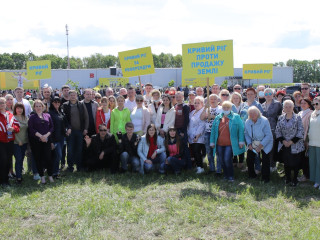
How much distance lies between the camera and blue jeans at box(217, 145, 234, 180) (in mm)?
6801

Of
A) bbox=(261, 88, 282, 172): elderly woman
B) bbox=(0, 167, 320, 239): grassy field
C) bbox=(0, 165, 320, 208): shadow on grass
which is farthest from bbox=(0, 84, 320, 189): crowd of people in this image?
bbox=(0, 167, 320, 239): grassy field

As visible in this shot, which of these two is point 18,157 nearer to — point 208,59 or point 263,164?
point 208,59

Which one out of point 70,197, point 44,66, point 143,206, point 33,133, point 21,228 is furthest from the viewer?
point 44,66

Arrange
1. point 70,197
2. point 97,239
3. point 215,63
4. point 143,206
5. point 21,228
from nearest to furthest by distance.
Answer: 1. point 97,239
2. point 21,228
3. point 143,206
4. point 70,197
5. point 215,63

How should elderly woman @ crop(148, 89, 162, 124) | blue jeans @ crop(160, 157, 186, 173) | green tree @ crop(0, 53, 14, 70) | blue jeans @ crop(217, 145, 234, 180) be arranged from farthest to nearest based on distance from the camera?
green tree @ crop(0, 53, 14, 70) < elderly woman @ crop(148, 89, 162, 124) < blue jeans @ crop(160, 157, 186, 173) < blue jeans @ crop(217, 145, 234, 180)

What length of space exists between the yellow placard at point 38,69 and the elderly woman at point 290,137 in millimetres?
8109

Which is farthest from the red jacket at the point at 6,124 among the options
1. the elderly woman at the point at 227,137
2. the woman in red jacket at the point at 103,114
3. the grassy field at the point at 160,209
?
the elderly woman at the point at 227,137

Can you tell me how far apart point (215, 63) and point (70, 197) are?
4560 millimetres

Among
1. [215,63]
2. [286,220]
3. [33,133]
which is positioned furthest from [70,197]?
[215,63]

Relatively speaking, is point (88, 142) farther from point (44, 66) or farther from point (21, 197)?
point (44, 66)

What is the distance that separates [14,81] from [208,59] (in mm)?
29766

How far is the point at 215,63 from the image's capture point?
7.54m

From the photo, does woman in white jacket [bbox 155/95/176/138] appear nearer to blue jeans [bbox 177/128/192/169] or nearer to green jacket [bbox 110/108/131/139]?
blue jeans [bbox 177/128/192/169]

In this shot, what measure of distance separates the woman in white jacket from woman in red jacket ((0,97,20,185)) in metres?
3.24
